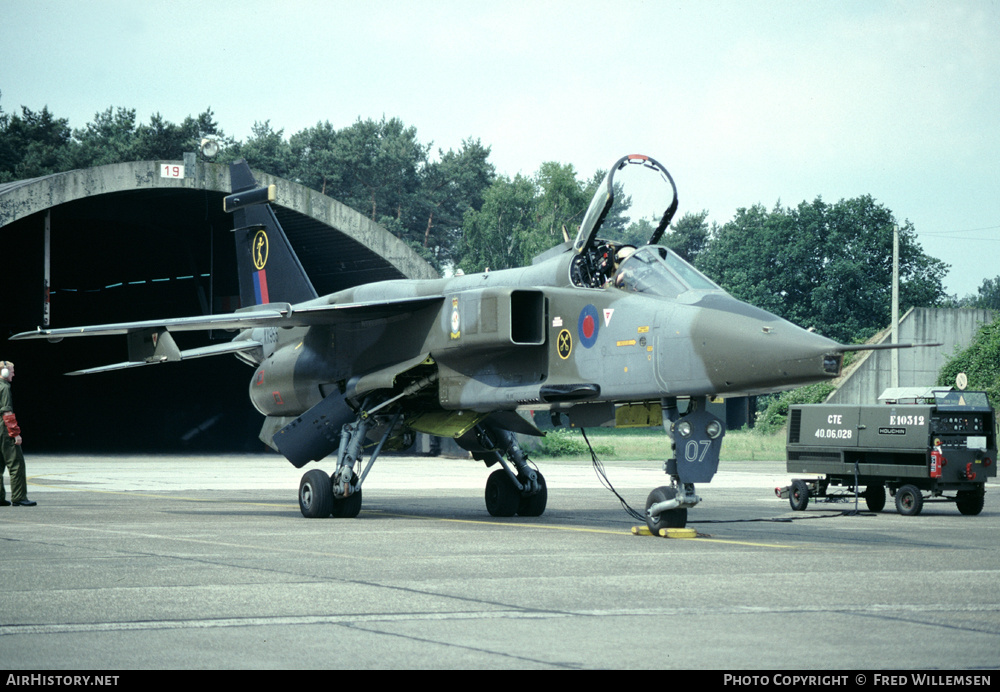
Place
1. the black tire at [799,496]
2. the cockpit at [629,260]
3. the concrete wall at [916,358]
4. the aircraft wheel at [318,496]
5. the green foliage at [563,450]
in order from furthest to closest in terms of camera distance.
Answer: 1. the concrete wall at [916,358]
2. the green foliage at [563,450]
3. the black tire at [799,496]
4. the aircraft wheel at [318,496]
5. the cockpit at [629,260]

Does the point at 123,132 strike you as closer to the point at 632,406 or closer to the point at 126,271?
the point at 126,271

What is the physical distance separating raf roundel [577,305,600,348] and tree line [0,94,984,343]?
59464 mm

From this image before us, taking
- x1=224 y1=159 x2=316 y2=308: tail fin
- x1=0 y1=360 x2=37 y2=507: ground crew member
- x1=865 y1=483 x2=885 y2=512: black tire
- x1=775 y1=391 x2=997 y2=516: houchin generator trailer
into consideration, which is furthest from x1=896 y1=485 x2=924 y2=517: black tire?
x1=0 y1=360 x2=37 y2=507: ground crew member

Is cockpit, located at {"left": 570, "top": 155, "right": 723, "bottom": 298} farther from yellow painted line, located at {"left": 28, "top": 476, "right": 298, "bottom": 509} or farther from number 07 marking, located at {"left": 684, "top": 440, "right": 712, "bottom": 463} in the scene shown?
yellow painted line, located at {"left": 28, "top": 476, "right": 298, "bottom": 509}

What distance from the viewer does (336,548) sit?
34.4 feet

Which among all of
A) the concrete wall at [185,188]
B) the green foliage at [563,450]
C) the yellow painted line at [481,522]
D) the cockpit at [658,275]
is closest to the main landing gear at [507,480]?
the yellow painted line at [481,522]

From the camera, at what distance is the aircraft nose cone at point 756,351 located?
10406 millimetres

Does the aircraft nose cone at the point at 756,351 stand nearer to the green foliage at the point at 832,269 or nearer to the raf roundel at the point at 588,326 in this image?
the raf roundel at the point at 588,326

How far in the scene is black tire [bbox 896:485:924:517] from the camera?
16703mm

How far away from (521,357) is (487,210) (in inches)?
2634

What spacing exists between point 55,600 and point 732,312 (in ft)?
22.4

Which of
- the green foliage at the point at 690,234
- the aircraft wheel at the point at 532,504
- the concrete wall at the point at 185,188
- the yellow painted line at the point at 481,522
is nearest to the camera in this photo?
the yellow painted line at the point at 481,522

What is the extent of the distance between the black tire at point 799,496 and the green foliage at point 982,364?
99.6ft

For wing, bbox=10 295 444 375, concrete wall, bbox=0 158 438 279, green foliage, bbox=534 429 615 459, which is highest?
concrete wall, bbox=0 158 438 279
